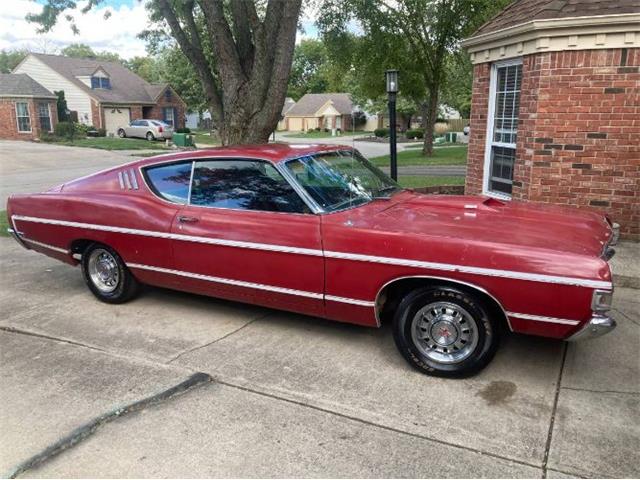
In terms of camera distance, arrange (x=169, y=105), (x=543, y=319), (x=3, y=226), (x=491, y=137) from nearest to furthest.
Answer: (x=543, y=319)
(x=491, y=137)
(x=3, y=226)
(x=169, y=105)

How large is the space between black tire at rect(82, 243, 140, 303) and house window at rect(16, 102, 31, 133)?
1508 inches

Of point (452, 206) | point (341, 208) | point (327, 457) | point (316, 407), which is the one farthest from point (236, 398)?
point (452, 206)

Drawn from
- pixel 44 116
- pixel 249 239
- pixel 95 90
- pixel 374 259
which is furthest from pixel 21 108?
pixel 374 259

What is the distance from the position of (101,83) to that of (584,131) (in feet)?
149

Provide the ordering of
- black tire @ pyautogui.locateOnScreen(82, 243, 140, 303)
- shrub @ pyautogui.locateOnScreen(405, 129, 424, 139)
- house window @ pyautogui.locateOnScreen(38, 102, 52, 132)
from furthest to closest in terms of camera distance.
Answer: shrub @ pyautogui.locateOnScreen(405, 129, 424, 139) < house window @ pyautogui.locateOnScreen(38, 102, 52, 132) < black tire @ pyautogui.locateOnScreen(82, 243, 140, 303)

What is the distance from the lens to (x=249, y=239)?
4371 millimetres

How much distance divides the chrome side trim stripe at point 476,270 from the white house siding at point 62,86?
45.4 metres

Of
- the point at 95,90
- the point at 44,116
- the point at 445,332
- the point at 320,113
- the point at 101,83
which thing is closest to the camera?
the point at 445,332

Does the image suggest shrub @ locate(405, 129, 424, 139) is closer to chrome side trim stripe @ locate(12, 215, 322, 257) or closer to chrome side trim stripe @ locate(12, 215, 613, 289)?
chrome side trim stripe @ locate(12, 215, 322, 257)

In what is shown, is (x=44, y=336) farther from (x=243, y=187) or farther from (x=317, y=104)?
(x=317, y=104)

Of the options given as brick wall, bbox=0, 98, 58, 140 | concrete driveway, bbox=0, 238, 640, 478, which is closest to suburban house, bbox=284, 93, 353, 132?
brick wall, bbox=0, 98, 58, 140

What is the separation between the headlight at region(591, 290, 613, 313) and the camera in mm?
3287

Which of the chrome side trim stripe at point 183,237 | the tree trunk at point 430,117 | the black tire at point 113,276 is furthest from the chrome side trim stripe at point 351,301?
the tree trunk at point 430,117

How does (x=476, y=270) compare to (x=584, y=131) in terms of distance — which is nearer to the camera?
(x=476, y=270)
